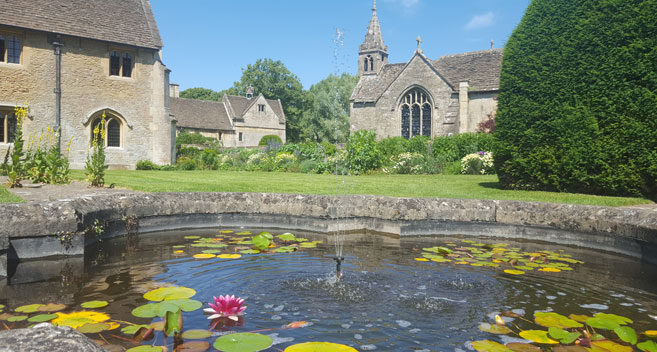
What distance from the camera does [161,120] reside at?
2386 cm

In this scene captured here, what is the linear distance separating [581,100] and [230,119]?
48.5 m

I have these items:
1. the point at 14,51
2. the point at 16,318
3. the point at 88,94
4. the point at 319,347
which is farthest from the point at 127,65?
the point at 319,347

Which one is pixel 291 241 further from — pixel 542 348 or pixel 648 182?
pixel 648 182

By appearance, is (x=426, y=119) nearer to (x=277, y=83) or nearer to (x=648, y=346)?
(x=648, y=346)

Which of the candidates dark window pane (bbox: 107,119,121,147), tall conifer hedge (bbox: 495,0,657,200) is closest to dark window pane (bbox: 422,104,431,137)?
dark window pane (bbox: 107,119,121,147)

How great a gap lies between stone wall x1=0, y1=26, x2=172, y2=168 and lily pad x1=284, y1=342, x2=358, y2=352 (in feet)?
70.3

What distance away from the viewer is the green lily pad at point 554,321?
2947mm

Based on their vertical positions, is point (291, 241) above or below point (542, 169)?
below

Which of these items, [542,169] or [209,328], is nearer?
[209,328]

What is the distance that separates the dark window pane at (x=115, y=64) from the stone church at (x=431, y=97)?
68.8 feet

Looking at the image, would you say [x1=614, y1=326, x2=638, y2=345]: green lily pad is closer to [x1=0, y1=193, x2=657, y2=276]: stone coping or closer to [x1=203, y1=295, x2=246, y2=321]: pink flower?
[x1=203, y1=295, x2=246, y2=321]: pink flower

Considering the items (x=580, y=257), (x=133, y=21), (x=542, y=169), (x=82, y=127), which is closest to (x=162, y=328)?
(x=580, y=257)

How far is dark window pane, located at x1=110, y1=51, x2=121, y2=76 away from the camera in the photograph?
2292cm

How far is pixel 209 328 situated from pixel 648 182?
365 inches
